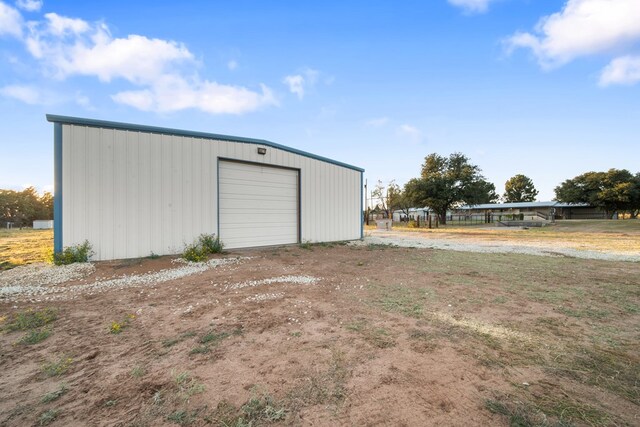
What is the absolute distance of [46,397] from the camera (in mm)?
1949

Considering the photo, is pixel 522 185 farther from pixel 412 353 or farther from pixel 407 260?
pixel 412 353

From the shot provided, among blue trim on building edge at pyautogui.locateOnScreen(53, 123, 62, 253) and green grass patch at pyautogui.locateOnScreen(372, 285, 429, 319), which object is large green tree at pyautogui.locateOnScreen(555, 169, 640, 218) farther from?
blue trim on building edge at pyautogui.locateOnScreen(53, 123, 62, 253)

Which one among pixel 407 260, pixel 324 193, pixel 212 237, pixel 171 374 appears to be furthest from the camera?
pixel 324 193

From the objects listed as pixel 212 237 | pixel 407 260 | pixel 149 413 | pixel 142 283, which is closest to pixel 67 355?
pixel 149 413

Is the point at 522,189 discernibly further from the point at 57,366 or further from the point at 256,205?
the point at 57,366

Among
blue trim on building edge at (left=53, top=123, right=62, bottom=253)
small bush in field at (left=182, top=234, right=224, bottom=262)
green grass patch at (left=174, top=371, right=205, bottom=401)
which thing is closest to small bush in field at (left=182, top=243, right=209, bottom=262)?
small bush in field at (left=182, top=234, right=224, bottom=262)

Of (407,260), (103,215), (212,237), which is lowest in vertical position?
(407,260)

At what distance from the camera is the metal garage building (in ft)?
22.6

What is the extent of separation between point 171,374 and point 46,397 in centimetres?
75

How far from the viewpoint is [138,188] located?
7582 millimetres

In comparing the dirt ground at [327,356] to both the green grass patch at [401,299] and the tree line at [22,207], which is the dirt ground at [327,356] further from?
the tree line at [22,207]

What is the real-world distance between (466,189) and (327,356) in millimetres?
32543

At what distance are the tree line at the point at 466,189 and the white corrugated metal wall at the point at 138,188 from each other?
25513 mm

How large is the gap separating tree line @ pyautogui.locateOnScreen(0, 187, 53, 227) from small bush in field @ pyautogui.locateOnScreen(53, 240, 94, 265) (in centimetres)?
4015
